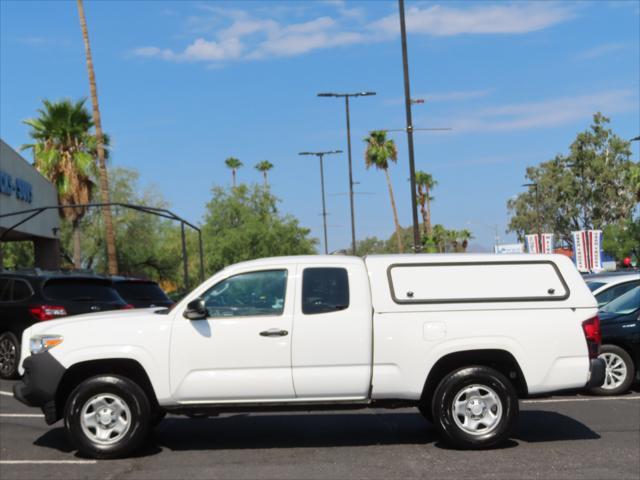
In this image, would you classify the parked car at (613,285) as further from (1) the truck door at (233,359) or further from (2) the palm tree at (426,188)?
(2) the palm tree at (426,188)

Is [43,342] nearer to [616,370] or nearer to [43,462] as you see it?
[43,462]

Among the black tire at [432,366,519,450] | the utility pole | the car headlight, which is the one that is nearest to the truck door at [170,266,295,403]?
the car headlight

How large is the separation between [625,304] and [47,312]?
8883 millimetres

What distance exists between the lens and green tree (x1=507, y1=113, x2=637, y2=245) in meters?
73.4

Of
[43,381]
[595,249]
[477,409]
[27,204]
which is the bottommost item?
[477,409]

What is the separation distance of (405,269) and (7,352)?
859 cm

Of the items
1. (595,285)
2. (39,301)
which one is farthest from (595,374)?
(39,301)

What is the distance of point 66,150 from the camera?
37.2 m

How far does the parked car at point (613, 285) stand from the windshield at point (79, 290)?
7729mm

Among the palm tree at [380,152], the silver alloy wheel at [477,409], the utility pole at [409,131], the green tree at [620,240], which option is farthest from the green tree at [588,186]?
the silver alloy wheel at [477,409]

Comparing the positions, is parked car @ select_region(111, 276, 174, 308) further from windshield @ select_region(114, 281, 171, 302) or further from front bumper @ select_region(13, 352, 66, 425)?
front bumper @ select_region(13, 352, 66, 425)

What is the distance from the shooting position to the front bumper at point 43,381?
7863 mm

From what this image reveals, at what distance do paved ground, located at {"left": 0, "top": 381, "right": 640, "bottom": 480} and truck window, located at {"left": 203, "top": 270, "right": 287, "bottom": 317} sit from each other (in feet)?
4.45

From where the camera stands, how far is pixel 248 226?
6944 cm
